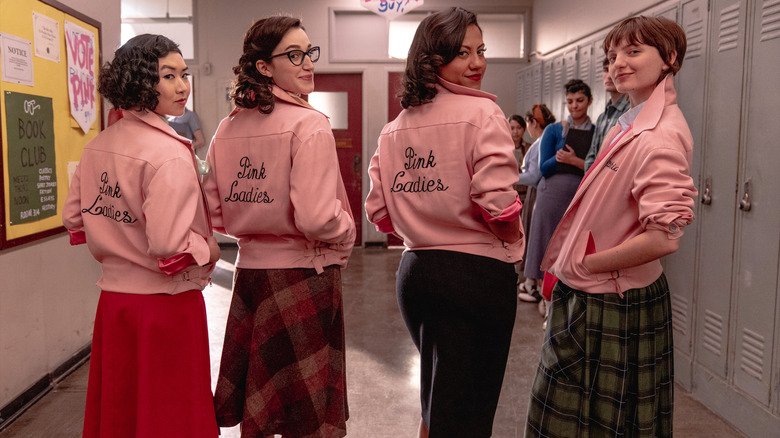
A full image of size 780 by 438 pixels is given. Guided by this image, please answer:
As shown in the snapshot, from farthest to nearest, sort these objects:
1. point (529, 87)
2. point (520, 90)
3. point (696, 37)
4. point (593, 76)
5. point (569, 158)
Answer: point (520, 90) → point (529, 87) → point (593, 76) → point (569, 158) → point (696, 37)

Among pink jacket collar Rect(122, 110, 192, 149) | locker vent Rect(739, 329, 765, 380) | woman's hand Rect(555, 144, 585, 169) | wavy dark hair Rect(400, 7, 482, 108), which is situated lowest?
locker vent Rect(739, 329, 765, 380)

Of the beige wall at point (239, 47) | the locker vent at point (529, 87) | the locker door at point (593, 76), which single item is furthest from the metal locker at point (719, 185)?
the beige wall at point (239, 47)

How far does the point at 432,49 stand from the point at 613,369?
0.96 metres

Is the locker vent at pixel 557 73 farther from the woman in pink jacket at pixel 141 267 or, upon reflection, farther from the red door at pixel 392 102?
the woman in pink jacket at pixel 141 267

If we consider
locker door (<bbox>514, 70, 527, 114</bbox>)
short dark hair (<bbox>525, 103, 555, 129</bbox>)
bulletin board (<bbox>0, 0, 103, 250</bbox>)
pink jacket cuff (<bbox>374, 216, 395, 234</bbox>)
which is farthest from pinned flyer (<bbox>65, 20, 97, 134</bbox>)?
locker door (<bbox>514, 70, 527, 114</bbox>)

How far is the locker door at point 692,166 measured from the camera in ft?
9.44

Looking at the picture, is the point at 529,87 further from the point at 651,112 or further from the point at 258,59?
the point at 258,59

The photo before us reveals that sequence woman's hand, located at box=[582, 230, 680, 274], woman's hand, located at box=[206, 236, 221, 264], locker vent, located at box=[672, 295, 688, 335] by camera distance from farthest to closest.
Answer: locker vent, located at box=[672, 295, 688, 335], woman's hand, located at box=[206, 236, 221, 264], woman's hand, located at box=[582, 230, 680, 274]

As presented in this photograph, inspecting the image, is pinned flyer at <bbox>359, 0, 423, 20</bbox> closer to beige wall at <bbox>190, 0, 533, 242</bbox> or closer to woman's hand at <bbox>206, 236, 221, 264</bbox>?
beige wall at <bbox>190, 0, 533, 242</bbox>

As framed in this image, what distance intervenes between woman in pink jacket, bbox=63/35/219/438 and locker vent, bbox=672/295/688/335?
233cm

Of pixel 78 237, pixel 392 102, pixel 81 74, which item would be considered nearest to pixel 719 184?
pixel 78 237

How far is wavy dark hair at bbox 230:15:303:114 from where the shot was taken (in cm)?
165

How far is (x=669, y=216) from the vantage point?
1.40 meters

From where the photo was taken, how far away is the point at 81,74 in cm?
317
